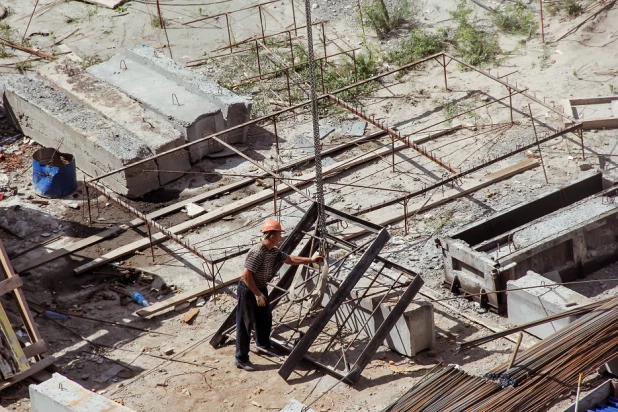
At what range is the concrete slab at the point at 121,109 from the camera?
1567 cm

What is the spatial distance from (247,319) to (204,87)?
6472mm

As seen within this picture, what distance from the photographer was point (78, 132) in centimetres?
1577

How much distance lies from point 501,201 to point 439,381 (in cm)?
522

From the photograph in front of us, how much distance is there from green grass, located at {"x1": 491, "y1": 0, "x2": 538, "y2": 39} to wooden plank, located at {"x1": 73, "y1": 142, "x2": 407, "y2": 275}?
4329mm

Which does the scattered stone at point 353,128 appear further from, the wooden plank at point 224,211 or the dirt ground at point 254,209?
the wooden plank at point 224,211

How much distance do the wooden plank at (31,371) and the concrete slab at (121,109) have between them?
4516mm

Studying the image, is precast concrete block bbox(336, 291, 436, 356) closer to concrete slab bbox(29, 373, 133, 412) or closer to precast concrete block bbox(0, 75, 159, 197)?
concrete slab bbox(29, 373, 133, 412)

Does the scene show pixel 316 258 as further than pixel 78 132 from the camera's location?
No

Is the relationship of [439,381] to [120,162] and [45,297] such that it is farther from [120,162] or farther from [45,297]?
[120,162]

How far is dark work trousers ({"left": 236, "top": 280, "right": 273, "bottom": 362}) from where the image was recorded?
11.2m

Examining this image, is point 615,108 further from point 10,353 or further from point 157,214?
point 10,353

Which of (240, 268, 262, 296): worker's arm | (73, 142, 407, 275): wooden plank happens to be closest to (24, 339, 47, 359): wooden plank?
(73, 142, 407, 275): wooden plank

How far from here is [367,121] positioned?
16.3 metres

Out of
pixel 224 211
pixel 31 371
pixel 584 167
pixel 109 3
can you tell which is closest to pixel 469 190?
pixel 584 167
